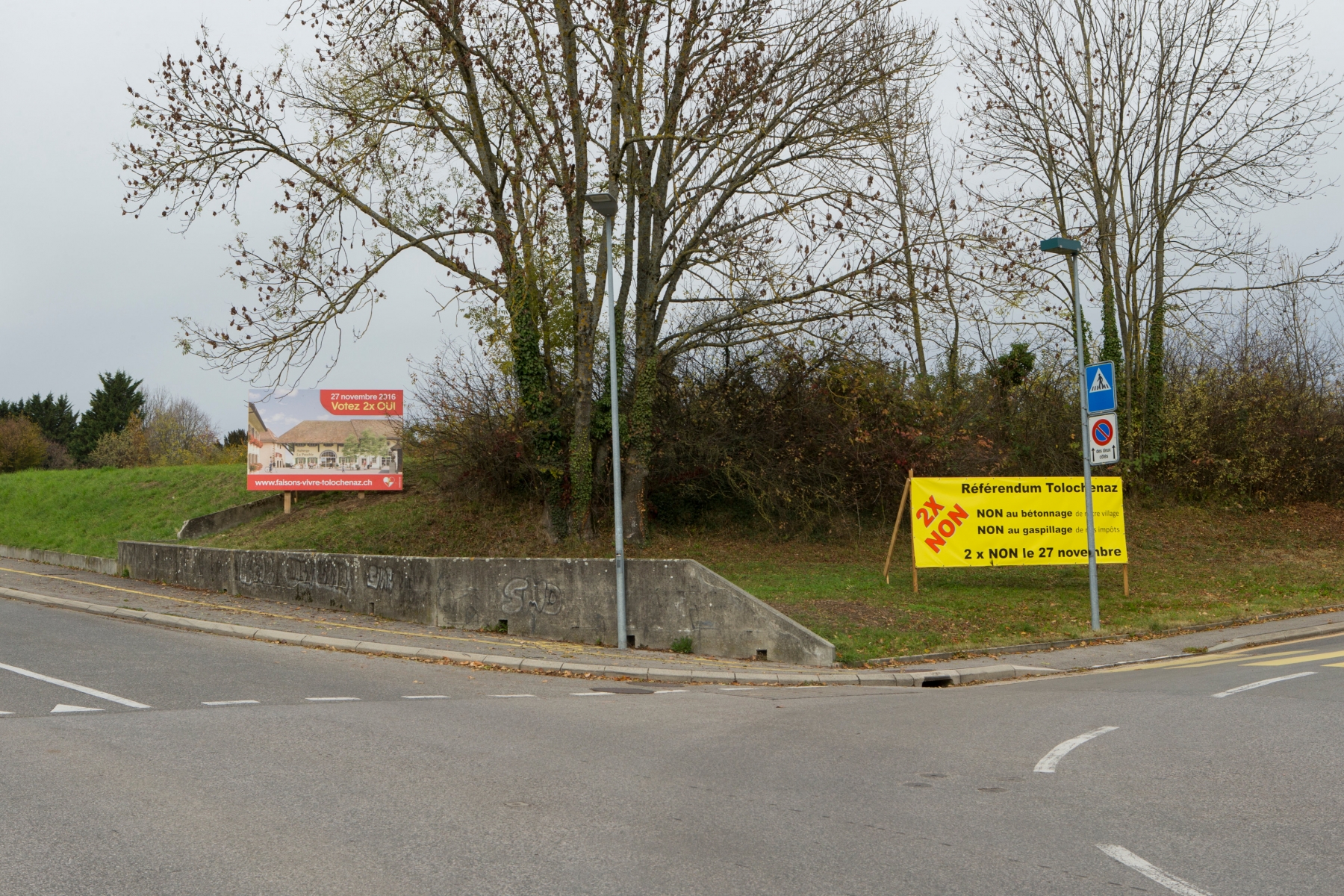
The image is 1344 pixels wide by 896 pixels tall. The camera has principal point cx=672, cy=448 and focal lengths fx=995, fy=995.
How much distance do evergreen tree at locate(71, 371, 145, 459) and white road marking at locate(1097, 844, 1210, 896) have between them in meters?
81.2

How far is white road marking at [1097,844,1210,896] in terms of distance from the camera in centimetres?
433

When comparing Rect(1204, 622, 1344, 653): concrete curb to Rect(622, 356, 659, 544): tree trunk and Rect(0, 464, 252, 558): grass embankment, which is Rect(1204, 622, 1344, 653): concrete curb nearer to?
Rect(622, 356, 659, 544): tree trunk

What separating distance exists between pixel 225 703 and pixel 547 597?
6.02 meters

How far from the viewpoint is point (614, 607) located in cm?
1422

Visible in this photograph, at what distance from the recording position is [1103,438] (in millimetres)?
15328

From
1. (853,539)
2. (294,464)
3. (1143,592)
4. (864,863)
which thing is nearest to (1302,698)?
(864,863)

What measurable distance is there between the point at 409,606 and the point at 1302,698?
12.1 metres

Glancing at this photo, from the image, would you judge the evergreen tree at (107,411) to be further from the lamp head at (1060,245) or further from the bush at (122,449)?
the lamp head at (1060,245)

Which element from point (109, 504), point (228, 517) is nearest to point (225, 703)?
point (228, 517)

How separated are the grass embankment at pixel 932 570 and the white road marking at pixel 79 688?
27.0 ft

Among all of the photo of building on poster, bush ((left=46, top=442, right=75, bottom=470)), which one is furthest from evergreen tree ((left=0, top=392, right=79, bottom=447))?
the photo of building on poster

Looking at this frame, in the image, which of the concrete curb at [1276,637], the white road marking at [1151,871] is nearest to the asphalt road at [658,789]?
the white road marking at [1151,871]

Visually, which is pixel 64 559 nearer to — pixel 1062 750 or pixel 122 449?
pixel 1062 750

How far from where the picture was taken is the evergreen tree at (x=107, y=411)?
74.3m
